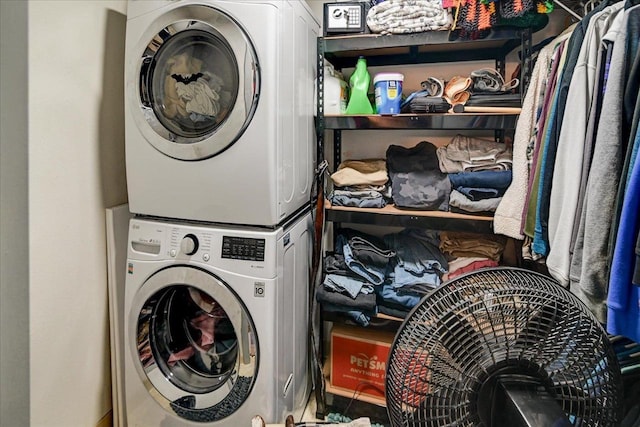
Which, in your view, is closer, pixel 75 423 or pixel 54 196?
pixel 54 196

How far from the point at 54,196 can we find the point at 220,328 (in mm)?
778

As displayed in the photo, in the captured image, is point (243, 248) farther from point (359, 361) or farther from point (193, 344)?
point (359, 361)

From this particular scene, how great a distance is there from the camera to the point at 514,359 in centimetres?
66

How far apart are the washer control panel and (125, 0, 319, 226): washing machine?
0.07 metres

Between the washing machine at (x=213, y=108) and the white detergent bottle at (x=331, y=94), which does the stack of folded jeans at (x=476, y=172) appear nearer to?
the white detergent bottle at (x=331, y=94)

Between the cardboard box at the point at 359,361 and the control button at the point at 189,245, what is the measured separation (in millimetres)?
783

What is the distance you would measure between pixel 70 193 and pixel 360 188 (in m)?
1.13

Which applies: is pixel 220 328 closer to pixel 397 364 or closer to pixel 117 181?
pixel 117 181

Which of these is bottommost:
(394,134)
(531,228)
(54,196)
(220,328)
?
(220,328)

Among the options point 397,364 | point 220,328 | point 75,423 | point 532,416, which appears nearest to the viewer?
point 532,416

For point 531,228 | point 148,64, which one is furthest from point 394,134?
point 148,64

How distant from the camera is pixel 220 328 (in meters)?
1.54

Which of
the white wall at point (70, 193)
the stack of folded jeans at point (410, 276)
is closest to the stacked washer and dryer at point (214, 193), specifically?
the white wall at point (70, 193)

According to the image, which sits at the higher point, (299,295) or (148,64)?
(148,64)
